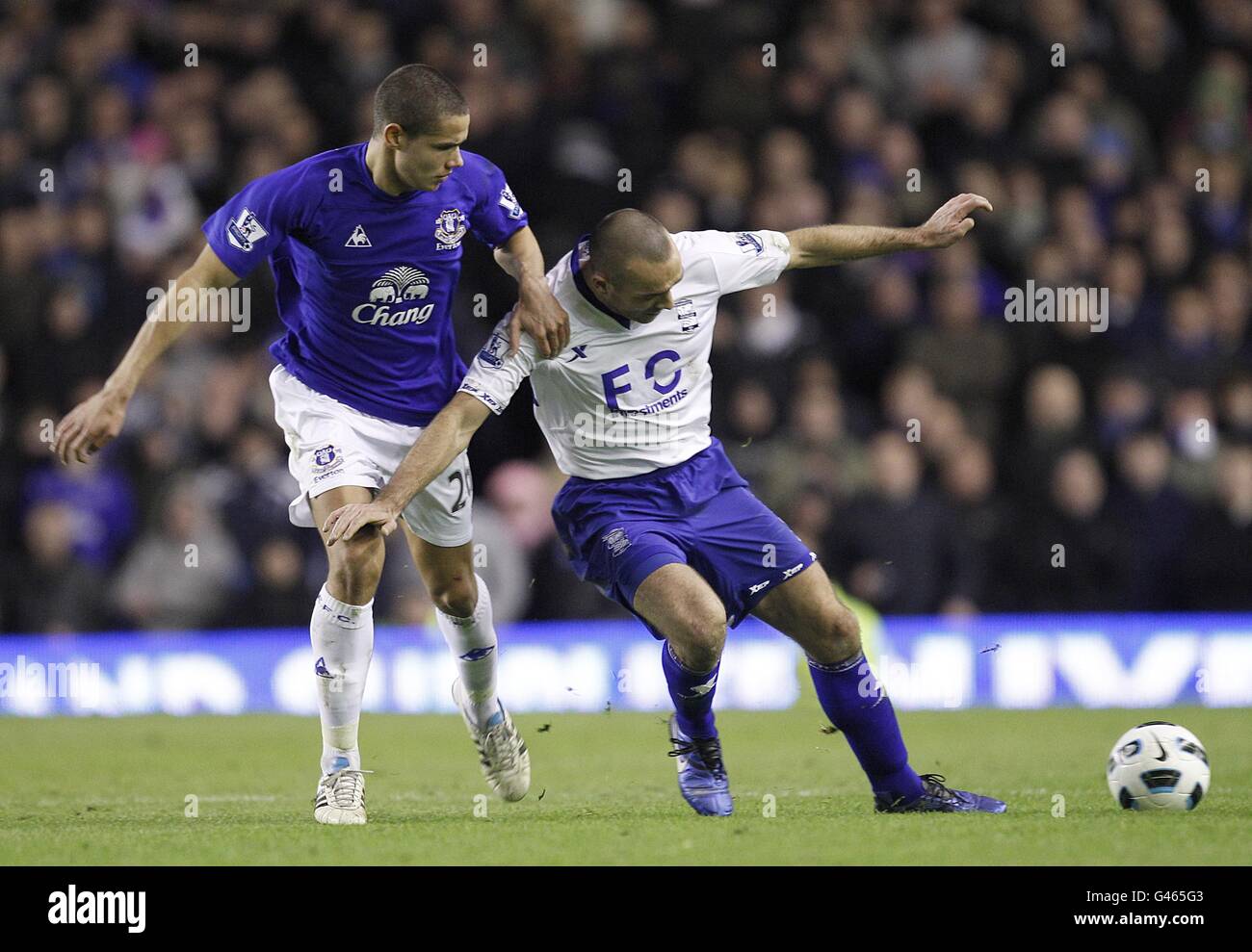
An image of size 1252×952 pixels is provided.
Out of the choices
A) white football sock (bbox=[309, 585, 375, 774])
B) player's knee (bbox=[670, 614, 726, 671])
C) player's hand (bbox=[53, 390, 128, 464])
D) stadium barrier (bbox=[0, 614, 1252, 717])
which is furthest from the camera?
stadium barrier (bbox=[0, 614, 1252, 717])

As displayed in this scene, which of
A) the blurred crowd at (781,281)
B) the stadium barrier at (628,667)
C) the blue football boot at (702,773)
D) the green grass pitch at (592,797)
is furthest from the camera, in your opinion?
the blurred crowd at (781,281)

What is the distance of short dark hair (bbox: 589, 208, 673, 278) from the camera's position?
20.1 feet

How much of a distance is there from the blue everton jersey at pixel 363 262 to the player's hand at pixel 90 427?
2.20ft

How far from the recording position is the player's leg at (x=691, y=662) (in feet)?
19.8

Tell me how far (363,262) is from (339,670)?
4.63 feet

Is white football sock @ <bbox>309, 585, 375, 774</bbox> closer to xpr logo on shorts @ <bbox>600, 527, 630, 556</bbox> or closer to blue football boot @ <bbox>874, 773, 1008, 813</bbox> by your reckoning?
xpr logo on shorts @ <bbox>600, 527, 630, 556</bbox>

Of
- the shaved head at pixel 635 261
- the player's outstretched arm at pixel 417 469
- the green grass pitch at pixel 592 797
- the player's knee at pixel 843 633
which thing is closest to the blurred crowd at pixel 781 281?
the green grass pitch at pixel 592 797

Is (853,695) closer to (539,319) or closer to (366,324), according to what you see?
(539,319)

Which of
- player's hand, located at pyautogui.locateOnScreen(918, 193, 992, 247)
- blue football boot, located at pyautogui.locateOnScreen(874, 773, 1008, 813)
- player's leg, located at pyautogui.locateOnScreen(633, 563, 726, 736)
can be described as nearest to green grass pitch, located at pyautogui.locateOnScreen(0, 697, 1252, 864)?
blue football boot, located at pyautogui.locateOnScreen(874, 773, 1008, 813)

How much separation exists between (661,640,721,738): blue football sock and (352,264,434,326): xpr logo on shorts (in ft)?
4.89

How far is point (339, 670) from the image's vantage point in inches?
248

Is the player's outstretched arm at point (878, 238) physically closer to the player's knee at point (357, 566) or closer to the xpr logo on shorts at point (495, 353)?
the xpr logo on shorts at point (495, 353)

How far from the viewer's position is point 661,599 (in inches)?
239
